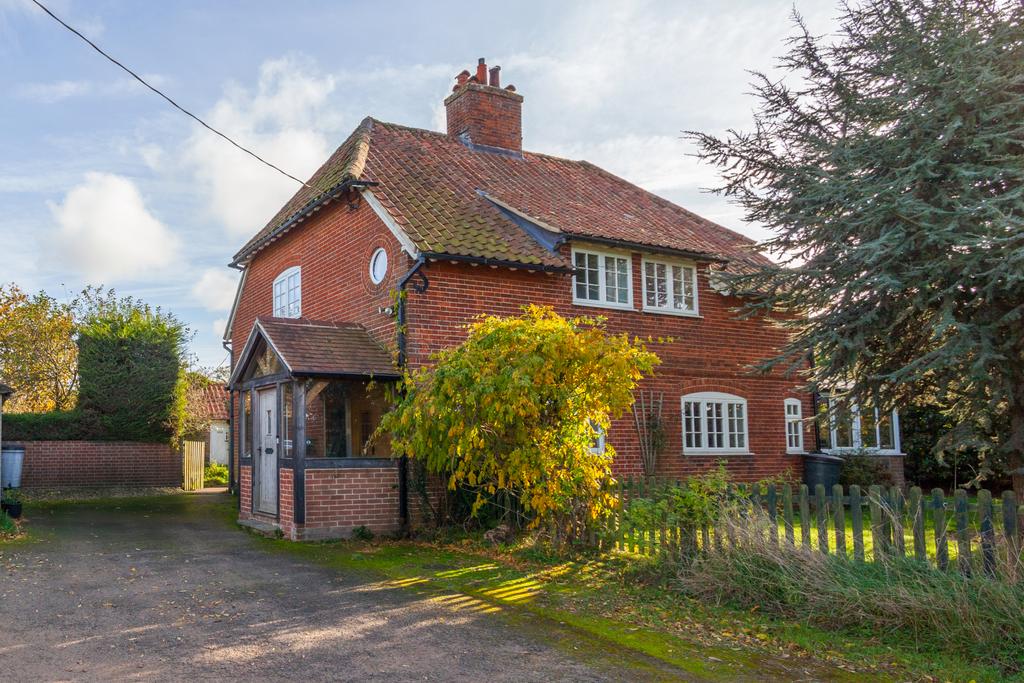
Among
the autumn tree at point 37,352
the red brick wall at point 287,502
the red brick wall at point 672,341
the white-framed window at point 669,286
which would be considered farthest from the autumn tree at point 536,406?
the autumn tree at point 37,352

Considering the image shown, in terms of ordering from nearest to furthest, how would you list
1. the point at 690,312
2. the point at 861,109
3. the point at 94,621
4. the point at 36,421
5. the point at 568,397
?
the point at 94,621, the point at 861,109, the point at 568,397, the point at 690,312, the point at 36,421

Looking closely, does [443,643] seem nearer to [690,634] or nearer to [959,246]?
[690,634]

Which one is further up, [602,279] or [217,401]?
[602,279]

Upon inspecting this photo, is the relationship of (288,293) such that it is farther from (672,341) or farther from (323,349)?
(672,341)

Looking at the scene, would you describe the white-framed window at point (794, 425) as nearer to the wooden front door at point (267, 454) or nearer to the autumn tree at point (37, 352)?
the wooden front door at point (267, 454)

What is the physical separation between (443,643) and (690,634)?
2106 millimetres

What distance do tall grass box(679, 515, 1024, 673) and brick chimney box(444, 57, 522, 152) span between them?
44.7 feet

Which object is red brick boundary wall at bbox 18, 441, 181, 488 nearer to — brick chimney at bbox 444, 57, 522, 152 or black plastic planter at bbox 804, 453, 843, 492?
brick chimney at bbox 444, 57, 522, 152

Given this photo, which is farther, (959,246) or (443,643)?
(959,246)

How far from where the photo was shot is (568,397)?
34.1 feet

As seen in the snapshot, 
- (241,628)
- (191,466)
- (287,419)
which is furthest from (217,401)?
(241,628)

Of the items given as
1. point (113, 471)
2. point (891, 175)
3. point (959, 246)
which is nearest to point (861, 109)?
point (891, 175)

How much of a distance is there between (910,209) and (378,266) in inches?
351

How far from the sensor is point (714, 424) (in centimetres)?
1767
